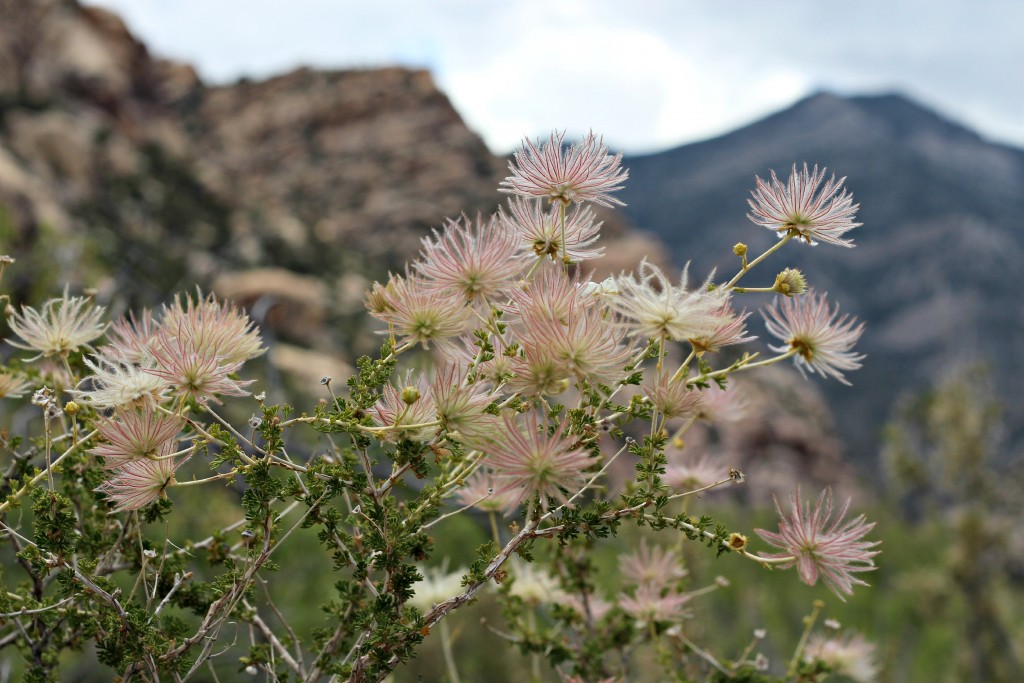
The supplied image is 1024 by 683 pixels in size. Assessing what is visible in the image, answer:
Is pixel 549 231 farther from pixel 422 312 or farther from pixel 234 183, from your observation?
pixel 234 183

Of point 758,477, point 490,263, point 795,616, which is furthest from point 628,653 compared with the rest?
point 758,477

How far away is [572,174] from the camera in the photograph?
132 centimetres

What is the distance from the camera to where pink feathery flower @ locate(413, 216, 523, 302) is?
4.13 feet

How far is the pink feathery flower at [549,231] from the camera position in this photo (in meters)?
1.32

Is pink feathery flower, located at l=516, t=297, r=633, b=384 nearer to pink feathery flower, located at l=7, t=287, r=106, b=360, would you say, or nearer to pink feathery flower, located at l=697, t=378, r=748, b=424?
pink feathery flower, located at l=697, t=378, r=748, b=424

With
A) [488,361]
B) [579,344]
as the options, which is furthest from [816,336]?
[488,361]

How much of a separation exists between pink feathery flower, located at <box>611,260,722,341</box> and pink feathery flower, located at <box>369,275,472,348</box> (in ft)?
0.86

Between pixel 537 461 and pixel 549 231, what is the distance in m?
0.45

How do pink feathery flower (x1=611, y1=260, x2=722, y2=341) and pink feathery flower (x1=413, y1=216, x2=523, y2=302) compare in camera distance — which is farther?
pink feathery flower (x1=413, y1=216, x2=523, y2=302)

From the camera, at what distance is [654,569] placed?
1.84m

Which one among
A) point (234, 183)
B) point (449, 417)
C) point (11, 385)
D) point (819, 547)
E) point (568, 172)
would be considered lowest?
point (819, 547)

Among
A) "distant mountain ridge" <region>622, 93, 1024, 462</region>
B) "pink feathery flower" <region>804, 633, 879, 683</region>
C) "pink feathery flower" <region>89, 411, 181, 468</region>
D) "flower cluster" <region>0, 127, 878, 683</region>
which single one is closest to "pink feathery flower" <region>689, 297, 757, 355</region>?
"flower cluster" <region>0, 127, 878, 683</region>

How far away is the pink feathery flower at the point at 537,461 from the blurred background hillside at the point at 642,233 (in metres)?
0.33

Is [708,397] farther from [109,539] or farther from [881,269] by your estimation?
[881,269]
